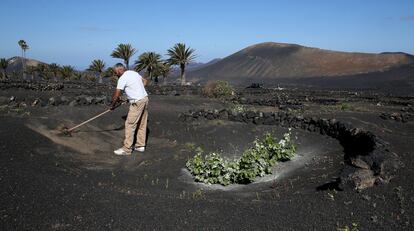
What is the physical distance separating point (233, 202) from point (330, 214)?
1510 mm

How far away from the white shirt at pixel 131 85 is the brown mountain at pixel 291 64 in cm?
7029

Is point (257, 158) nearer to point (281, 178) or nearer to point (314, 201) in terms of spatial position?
point (281, 178)

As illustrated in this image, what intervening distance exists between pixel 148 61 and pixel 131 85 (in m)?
45.8

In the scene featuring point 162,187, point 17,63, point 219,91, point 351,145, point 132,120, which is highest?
point 132,120

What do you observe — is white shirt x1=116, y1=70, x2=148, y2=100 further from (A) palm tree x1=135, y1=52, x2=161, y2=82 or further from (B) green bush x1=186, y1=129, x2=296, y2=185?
(A) palm tree x1=135, y1=52, x2=161, y2=82

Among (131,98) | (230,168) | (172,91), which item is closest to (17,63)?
(172,91)

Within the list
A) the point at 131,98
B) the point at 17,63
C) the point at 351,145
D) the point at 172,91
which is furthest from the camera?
the point at 17,63

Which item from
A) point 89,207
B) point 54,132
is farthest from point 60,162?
point 89,207

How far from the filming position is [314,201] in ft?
22.5

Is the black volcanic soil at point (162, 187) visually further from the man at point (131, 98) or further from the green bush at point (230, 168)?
the man at point (131, 98)

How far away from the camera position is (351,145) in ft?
38.5

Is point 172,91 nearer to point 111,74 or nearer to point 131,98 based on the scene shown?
point 131,98

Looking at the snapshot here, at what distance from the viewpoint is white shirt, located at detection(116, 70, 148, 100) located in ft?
36.6

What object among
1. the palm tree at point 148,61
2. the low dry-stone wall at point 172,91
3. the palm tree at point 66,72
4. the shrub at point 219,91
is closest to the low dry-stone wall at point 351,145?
the shrub at point 219,91
